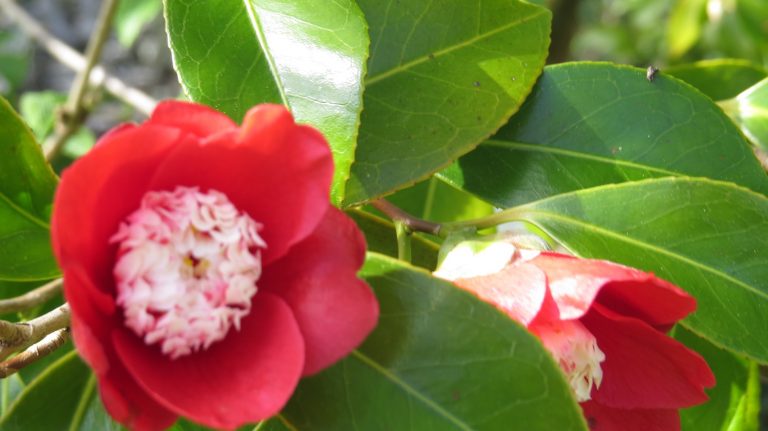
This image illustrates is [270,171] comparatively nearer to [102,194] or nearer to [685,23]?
[102,194]

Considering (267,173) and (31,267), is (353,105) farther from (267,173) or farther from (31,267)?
(31,267)

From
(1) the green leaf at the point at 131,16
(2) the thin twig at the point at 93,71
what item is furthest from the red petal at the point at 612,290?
(1) the green leaf at the point at 131,16

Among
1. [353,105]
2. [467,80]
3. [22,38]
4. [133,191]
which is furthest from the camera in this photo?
[22,38]

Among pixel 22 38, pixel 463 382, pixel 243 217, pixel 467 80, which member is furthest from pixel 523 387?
pixel 22 38

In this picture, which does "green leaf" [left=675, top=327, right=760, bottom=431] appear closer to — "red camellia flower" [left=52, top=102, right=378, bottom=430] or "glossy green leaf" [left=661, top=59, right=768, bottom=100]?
"glossy green leaf" [left=661, top=59, right=768, bottom=100]

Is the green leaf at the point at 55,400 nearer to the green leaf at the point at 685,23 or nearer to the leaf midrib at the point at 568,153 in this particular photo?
the leaf midrib at the point at 568,153

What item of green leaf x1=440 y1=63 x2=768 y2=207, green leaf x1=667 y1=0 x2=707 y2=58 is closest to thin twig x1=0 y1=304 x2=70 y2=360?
green leaf x1=440 y1=63 x2=768 y2=207
